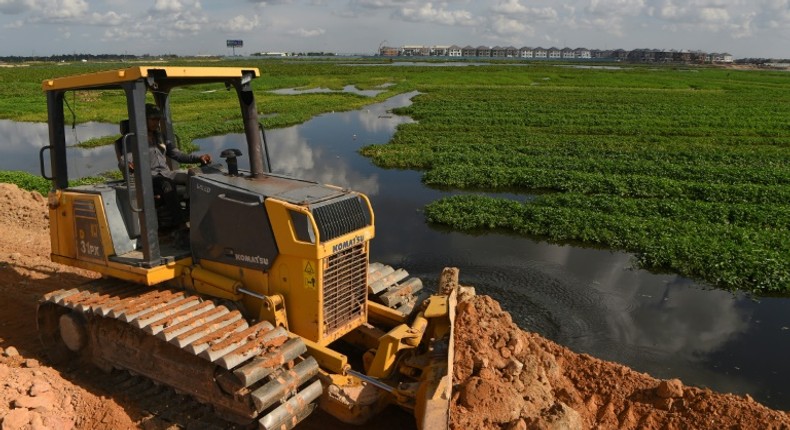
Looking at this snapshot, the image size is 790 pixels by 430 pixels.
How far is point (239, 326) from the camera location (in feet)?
19.6

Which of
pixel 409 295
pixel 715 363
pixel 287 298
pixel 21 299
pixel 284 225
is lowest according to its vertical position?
pixel 715 363

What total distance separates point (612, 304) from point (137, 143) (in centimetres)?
907

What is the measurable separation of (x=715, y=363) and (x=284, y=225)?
7484 millimetres

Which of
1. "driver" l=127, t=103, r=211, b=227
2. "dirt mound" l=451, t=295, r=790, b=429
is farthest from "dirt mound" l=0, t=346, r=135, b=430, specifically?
"dirt mound" l=451, t=295, r=790, b=429

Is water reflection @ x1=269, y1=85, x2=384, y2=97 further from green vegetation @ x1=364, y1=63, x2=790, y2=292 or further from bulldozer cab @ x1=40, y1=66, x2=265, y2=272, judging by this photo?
bulldozer cab @ x1=40, y1=66, x2=265, y2=272

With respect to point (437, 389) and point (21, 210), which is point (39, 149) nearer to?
point (21, 210)

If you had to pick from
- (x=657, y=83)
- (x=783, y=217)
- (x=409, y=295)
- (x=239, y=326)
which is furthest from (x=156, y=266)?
(x=657, y=83)

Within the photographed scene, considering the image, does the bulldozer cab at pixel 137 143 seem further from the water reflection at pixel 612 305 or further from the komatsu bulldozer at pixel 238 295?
the water reflection at pixel 612 305

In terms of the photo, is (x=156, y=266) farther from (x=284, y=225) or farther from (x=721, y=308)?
(x=721, y=308)

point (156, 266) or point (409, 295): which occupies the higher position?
point (156, 266)

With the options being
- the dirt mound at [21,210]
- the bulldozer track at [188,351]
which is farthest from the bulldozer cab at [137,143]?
the dirt mound at [21,210]

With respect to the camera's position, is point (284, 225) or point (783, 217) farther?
point (783, 217)

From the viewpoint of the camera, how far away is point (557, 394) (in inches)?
272

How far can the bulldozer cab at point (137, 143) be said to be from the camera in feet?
20.5
